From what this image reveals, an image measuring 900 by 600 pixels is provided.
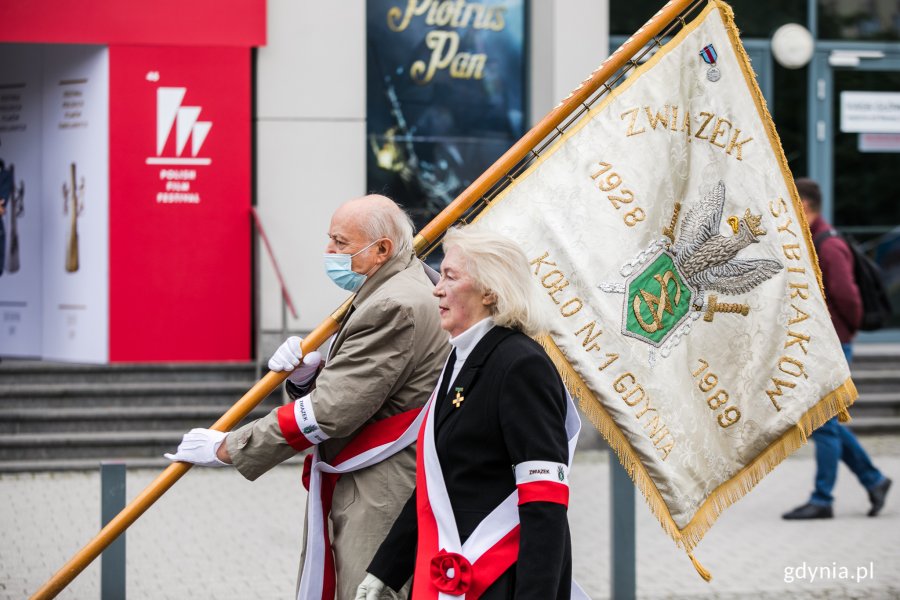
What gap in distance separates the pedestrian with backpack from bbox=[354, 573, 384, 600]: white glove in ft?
17.3

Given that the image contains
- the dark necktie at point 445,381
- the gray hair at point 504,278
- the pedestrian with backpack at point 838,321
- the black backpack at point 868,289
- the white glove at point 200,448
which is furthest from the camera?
the black backpack at point 868,289

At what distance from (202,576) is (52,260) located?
19.8 feet

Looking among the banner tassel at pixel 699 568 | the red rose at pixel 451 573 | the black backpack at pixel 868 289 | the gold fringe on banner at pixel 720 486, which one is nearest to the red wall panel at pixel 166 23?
the black backpack at pixel 868 289

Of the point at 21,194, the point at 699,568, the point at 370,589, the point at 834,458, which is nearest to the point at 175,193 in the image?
the point at 21,194

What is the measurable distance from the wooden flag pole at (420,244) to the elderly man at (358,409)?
64 millimetres

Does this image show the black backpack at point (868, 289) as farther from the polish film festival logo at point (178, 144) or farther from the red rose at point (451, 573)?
the red rose at point (451, 573)

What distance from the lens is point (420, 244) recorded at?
14.3 ft

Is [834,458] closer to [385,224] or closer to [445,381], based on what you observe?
[385,224]

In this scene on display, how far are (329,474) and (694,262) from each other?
1401 mm

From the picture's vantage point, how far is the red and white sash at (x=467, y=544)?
3.28 meters

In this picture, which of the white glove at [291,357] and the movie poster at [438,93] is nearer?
the white glove at [291,357]

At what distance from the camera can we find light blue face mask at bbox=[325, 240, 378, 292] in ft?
13.8

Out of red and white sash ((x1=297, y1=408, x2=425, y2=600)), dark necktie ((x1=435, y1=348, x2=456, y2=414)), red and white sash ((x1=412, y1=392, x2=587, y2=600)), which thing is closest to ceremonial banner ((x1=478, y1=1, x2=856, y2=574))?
red and white sash ((x1=297, y1=408, x2=425, y2=600))

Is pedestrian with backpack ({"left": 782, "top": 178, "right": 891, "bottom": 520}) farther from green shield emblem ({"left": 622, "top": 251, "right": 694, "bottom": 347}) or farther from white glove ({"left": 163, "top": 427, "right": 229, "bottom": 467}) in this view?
white glove ({"left": 163, "top": 427, "right": 229, "bottom": 467})
